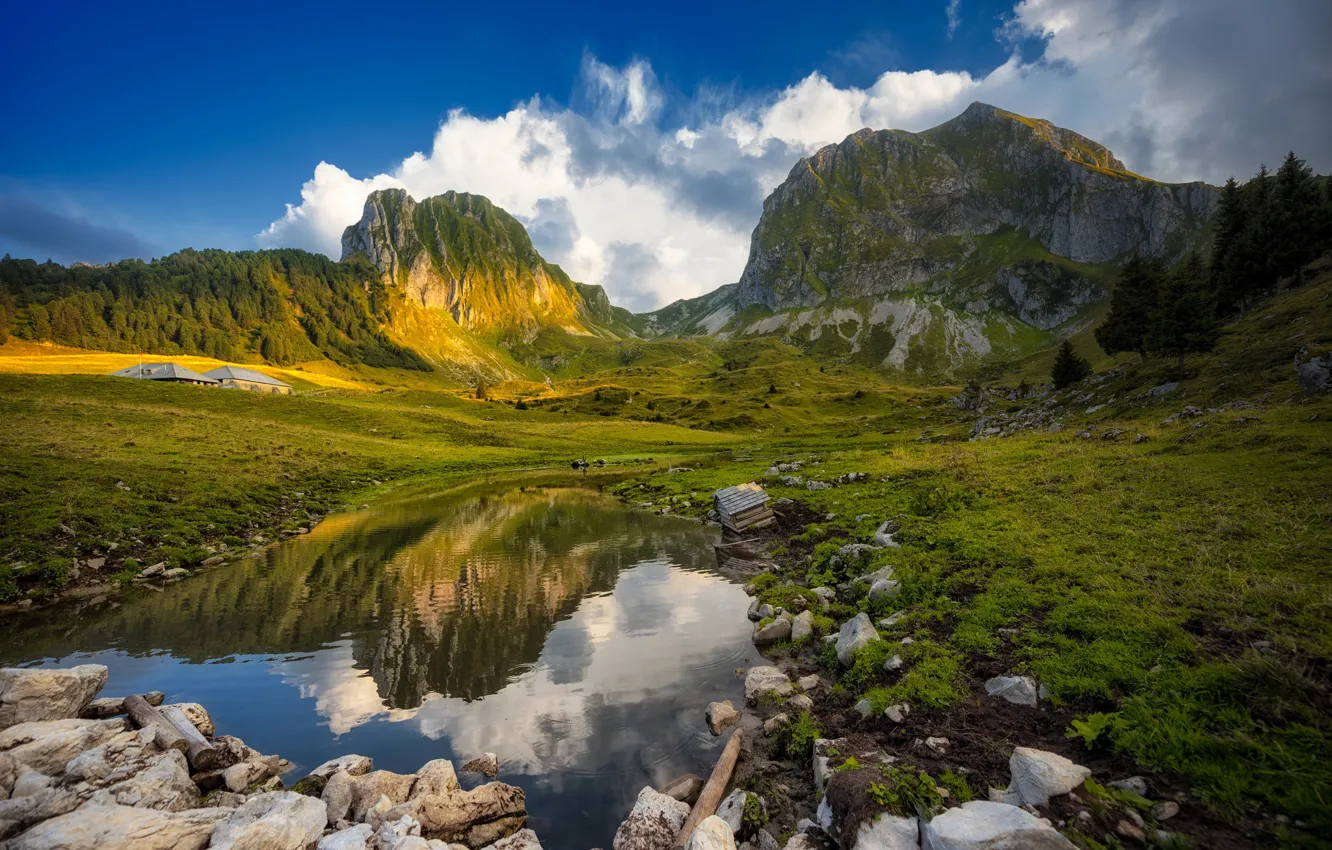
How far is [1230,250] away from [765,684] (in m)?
92.4

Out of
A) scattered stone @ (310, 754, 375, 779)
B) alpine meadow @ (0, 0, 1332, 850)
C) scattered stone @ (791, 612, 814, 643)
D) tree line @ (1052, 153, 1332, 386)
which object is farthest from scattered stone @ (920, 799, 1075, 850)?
tree line @ (1052, 153, 1332, 386)

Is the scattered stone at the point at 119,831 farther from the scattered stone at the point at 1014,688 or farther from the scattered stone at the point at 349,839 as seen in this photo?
the scattered stone at the point at 1014,688

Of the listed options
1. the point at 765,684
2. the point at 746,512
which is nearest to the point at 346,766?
the point at 765,684

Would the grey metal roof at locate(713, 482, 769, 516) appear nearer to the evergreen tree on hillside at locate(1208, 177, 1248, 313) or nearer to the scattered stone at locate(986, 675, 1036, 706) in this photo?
the scattered stone at locate(986, 675, 1036, 706)

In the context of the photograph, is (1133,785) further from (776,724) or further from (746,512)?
(746,512)

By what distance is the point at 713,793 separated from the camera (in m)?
9.51

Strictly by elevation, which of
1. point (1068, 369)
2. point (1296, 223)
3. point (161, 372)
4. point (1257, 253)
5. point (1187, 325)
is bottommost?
point (1068, 369)

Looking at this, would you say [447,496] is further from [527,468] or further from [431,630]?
[431,630]

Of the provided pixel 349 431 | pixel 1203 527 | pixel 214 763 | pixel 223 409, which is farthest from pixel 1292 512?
pixel 223 409

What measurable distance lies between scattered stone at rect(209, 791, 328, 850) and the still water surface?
8.59 feet

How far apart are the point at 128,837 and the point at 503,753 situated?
20.0ft

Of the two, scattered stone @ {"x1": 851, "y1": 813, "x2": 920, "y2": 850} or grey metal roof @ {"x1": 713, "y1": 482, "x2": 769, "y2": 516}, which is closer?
scattered stone @ {"x1": 851, "y1": 813, "x2": 920, "y2": 850}

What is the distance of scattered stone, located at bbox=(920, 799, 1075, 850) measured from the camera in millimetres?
5820

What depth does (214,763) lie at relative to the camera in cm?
1055
